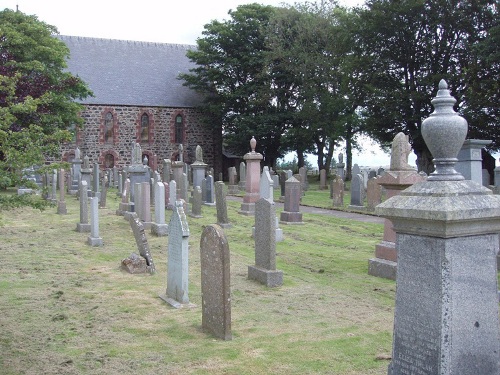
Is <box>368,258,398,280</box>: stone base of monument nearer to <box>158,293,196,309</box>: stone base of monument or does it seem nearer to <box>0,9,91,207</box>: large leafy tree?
<box>158,293,196,309</box>: stone base of monument

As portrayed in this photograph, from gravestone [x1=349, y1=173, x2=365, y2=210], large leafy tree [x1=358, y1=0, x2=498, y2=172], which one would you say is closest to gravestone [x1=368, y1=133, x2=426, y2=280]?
gravestone [x1=349, y1=173, x2=365, y2=210]

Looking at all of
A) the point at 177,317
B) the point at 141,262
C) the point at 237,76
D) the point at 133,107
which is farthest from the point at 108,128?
the point at 177,317

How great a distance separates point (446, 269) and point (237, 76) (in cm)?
4082

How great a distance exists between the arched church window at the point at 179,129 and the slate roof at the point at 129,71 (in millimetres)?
1114

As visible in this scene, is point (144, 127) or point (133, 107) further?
point (144, 127)

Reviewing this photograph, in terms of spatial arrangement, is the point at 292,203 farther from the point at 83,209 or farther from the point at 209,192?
the point at 83,209

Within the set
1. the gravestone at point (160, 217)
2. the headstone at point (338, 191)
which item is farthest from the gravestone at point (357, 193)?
the gravestone at point (160, 217)

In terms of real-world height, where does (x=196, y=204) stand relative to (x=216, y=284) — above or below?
above

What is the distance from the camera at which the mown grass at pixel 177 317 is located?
5.48 m

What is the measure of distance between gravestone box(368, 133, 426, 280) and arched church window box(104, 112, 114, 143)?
34050mm

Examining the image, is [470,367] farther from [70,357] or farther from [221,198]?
[221,198]

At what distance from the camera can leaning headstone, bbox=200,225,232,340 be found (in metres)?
6.23

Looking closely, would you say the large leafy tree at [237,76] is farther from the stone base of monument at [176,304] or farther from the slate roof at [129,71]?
the stone base of monument at [176,304]

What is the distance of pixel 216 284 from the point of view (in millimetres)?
6414
